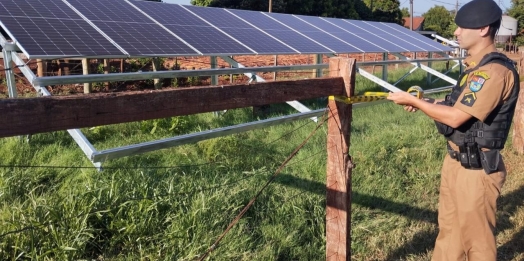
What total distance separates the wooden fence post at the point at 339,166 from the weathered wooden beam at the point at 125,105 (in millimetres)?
227

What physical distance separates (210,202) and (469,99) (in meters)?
2.14

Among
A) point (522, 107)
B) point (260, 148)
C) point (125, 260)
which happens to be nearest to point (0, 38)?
point (260, 148)

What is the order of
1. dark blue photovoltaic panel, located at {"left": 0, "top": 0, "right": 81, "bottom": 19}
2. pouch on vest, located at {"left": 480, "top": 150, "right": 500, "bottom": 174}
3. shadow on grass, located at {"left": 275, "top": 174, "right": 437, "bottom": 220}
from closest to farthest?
pouch on vest, located at {"left": 480, "top": 150, "right": 500, "bottom": 174} → shadow on grass, located at {"left": 275, "top": 174, "right": 437, "bottom": 220} → dark blue photovoltaic panel, located at {"left": 0, "top": 0, "right": 81, "bottom": 19}

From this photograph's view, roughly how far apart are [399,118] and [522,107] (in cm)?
191

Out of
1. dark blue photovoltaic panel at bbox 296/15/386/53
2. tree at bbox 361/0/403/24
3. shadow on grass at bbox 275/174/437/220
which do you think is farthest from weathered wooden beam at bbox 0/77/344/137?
tree at bbox 361/0/403/24

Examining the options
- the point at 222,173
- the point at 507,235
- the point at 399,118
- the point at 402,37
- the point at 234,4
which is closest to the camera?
the point at 507,235

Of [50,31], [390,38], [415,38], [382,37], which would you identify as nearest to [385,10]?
[415,38]

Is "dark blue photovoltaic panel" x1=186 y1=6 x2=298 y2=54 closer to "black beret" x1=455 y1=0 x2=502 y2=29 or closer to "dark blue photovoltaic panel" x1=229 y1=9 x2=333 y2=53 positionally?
"dark blue photovoltaic panel" x1=229 y1=9 x2=333 y2=53

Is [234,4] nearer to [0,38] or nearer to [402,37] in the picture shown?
[402,37]

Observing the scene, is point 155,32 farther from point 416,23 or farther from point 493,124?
point 416,23

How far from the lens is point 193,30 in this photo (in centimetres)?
778

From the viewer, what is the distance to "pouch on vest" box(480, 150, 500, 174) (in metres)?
2.59

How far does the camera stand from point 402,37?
1300 centimetres

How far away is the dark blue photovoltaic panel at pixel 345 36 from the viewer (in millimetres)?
9948
